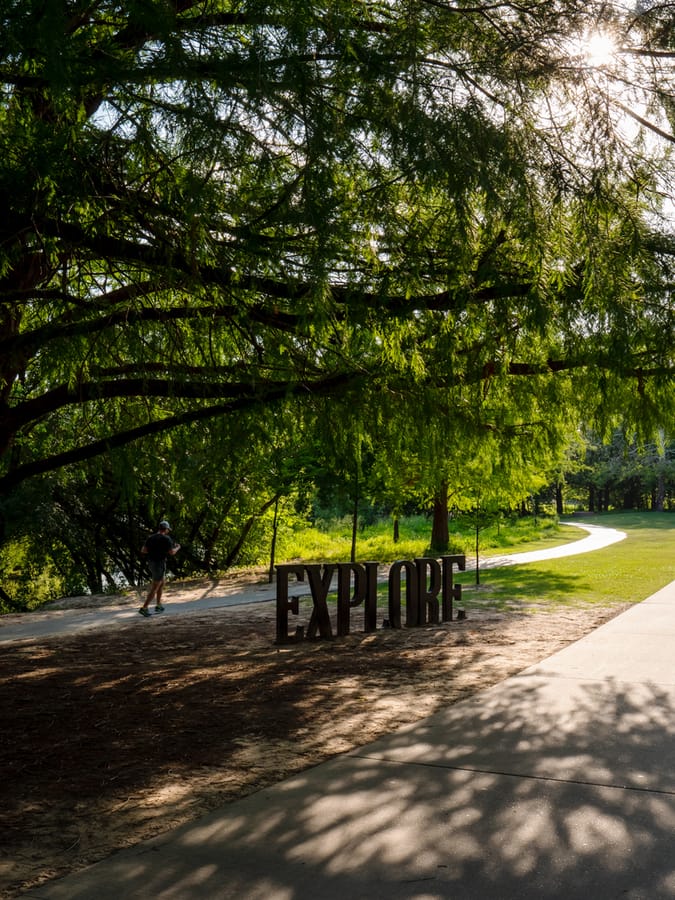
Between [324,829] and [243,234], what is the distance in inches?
147

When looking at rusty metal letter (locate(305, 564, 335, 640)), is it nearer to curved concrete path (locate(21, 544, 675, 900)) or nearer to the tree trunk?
curved concrete path (locate(21, 544, 675, 900))

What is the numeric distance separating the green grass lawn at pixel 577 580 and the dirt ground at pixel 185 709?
8.25 ft

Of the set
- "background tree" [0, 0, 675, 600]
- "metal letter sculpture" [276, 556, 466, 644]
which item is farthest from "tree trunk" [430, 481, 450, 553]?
"background tree" [0, 0, 675, 600]

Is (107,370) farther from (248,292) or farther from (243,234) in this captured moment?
(243,234)

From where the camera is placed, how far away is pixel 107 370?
8.90m

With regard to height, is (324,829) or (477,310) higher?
(477,310)

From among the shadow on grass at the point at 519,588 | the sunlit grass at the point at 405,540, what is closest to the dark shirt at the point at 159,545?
the shadow on grass at the point at 519,588

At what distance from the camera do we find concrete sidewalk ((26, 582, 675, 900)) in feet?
12.7

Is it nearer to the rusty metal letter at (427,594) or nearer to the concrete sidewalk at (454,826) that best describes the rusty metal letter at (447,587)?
the rusty metal letter at (427,594)

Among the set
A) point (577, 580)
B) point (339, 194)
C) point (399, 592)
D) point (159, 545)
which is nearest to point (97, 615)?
point (159, 545)

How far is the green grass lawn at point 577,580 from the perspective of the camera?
51.6ft

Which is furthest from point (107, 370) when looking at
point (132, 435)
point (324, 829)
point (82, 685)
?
point (324, 829)

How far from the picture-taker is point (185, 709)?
7.61m

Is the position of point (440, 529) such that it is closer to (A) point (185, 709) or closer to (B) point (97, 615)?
(B) point (97, 615)
